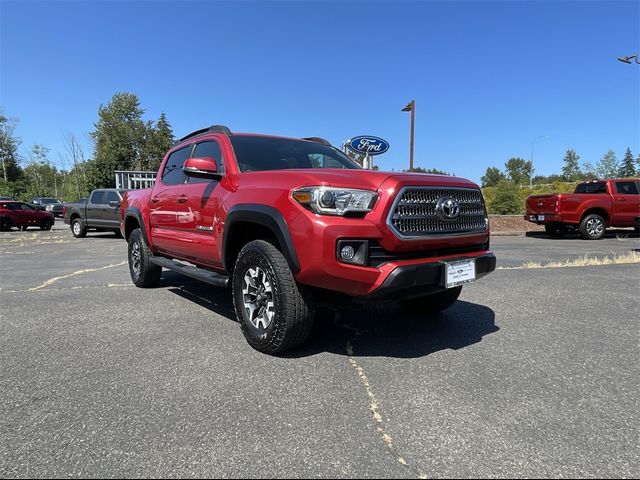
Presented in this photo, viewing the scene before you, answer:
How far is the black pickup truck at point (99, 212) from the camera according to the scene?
48.8 ft

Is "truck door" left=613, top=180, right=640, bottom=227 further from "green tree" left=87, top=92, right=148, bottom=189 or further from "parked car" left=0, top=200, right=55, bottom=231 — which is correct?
"green tree" left=87, top=92, right=148, bottom=189

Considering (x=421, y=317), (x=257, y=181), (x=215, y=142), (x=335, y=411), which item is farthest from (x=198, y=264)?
(x=335, y=411)

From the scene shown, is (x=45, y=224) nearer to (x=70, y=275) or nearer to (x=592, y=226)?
(x=70, y=275)

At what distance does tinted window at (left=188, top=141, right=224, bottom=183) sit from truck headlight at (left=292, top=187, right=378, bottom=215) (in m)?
1.54

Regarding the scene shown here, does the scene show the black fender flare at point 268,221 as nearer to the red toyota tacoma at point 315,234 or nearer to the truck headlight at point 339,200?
the red toyota tacoma at point 315,234

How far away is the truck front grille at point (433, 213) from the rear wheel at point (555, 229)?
42.2 ft

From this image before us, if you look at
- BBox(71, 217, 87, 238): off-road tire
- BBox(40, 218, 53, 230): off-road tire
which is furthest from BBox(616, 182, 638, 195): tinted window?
BBox(40, 218, 53, 230): off-road tire

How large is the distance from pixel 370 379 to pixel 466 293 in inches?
129

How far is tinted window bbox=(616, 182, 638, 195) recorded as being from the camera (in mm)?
14570

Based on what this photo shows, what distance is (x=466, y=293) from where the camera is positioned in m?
5.91

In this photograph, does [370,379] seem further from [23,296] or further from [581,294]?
[23,296]

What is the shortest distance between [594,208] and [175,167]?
45.5 feet

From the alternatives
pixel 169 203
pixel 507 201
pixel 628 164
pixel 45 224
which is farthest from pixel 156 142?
pixel 628 164

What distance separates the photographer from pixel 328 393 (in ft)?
9.40
